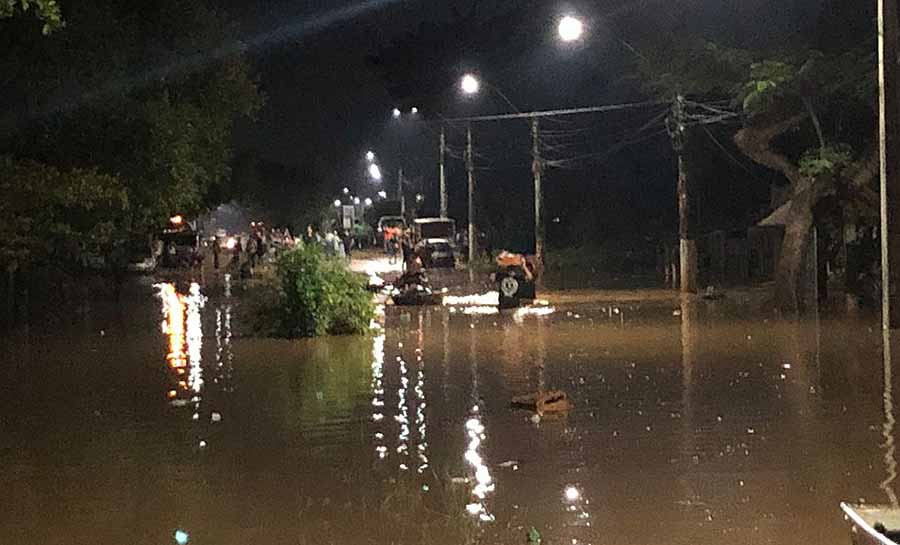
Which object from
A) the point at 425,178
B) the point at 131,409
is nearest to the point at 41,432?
the point at 131,409

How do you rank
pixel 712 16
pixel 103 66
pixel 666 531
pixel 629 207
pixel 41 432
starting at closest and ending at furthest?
pixel 666 531, pixel 41 432, pixel 103 66, pixel 712 16, pixel 629 207

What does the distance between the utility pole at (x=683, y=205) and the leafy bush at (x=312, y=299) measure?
1237 centimetres

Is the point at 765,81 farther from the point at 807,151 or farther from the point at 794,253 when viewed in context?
the point at 794,253

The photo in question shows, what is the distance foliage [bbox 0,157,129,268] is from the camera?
23.2 metres

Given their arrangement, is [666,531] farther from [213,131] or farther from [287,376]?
[213,131]

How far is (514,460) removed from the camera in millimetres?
12492

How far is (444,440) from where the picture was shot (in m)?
13.7

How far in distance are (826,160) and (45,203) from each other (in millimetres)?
17241

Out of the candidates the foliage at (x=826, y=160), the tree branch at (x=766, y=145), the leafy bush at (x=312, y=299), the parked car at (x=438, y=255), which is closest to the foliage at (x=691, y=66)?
the tree branch at (x=766, y=145)

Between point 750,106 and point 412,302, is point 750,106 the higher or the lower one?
the higher one

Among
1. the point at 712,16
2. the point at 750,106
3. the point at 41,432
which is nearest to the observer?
the point at 41,432

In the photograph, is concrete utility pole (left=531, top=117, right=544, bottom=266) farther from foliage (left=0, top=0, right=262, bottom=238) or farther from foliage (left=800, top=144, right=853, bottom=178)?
foliage (left=0, top=0, right=262, bottom=238)

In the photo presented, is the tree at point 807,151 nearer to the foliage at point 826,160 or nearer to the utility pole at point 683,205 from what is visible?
the foliage at point 826,160

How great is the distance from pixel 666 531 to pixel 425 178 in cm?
9191
